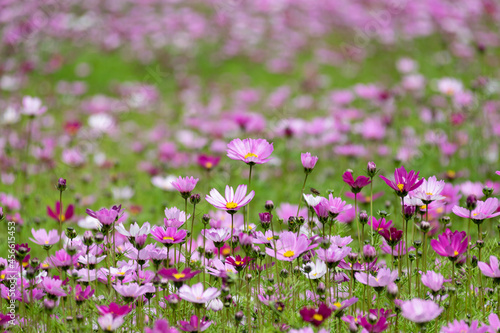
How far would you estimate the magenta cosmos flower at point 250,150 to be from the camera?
136 centimetres

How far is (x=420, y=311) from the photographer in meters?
1.07

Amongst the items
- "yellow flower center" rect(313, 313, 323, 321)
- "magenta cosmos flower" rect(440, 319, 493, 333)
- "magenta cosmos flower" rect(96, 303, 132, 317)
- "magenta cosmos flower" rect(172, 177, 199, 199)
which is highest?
"magenta cosmos flower" rect(172, 177, 199, 199)

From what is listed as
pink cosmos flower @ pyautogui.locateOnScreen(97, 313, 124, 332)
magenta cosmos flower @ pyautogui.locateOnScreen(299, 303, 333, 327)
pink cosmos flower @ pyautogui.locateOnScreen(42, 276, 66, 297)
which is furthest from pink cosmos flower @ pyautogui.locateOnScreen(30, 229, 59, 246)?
magenta cosmos flower @ pyautogui.locateOnScreen(299, 303, 333, 327)

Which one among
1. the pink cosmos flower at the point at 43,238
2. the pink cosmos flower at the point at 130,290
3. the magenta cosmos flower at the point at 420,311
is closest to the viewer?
the magenta cosmos flower at the point at 420,311

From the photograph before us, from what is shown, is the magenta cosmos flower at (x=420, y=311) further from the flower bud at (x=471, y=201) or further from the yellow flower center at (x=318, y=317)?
the flower bud at (x=471, y=201)

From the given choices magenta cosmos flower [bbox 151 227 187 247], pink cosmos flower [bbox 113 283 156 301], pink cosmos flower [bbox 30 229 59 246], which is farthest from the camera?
pink cosmos flower [bbox 30 229 59 246]

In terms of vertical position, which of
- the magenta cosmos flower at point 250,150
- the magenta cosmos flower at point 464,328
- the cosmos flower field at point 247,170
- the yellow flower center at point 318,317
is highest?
the magenta cosmos flower at point 250,150

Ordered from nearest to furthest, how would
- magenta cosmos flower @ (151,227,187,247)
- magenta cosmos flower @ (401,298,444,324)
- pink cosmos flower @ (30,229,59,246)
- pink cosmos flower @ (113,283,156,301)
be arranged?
1. magenta cosmos flower @ (401,298,444,324)
2. pink cosmos flower @ (113,283,156,301)
3. magenta cosmos flower @ (151,227,187,247)
4. pink cosmos flower @ (30,229,59,246)

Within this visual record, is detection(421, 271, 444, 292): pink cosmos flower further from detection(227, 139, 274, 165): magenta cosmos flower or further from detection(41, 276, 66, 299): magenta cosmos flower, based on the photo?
detection(41, 276, 66, 299): magenta cosmos flower

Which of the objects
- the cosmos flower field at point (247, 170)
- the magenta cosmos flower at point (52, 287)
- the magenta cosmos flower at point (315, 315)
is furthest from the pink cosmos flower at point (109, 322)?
the magenta cosmos flower at point (315, 315)

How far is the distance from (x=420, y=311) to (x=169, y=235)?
62 centimetres

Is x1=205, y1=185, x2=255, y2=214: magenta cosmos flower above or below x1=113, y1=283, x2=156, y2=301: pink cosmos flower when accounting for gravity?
above

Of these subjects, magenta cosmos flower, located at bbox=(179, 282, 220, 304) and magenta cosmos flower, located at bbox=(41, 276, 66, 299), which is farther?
magenta cosmos flower, located at bbox=(41, 276, 66, 299)

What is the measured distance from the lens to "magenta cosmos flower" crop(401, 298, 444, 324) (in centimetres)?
103
